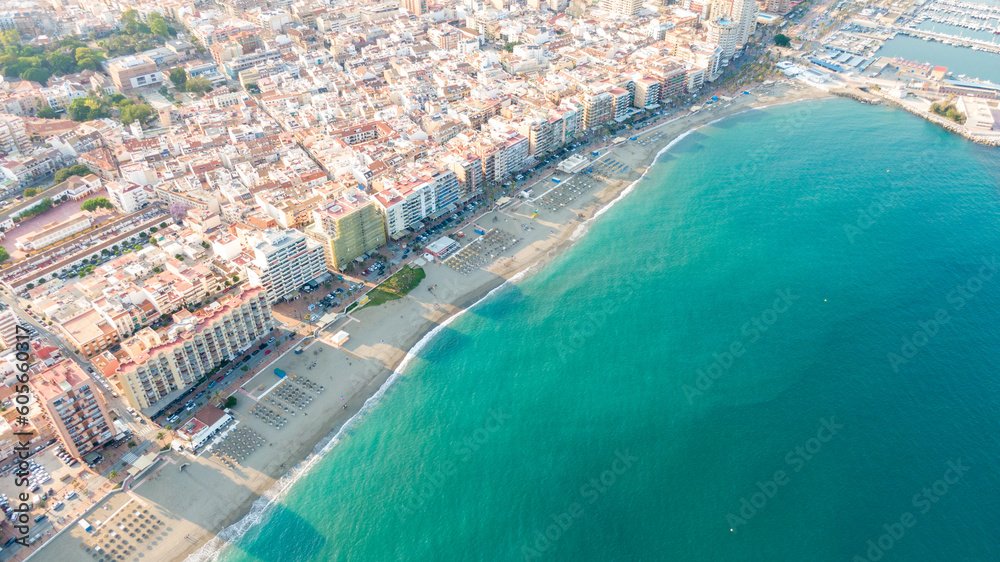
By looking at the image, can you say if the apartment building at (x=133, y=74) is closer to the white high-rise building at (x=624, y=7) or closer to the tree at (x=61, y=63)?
the tree at (x=61, y=63)

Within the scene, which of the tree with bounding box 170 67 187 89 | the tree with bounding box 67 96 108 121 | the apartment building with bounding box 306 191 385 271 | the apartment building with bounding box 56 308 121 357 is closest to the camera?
the apartment building with bounding box 56 308 121 357

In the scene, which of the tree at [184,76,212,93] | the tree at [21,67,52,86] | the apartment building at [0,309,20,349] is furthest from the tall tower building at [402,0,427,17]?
the apartment building at [0,309,20,349]

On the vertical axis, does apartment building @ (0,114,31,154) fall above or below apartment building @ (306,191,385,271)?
above

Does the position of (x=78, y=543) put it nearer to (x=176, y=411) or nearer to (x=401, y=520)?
(x=176, y=411)

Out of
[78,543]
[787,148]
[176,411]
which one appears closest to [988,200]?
[787,148]

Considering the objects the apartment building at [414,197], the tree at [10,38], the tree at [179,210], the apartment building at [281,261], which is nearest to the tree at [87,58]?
the tree at [10,38]

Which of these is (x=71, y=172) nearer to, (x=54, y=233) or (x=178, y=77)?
(x=54, y=233)

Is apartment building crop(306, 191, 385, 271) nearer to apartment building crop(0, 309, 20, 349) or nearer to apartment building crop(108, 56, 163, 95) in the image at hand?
apartment building crop(0, 309, 20, 349)

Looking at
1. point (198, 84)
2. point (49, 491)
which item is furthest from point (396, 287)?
point (198, 84)
